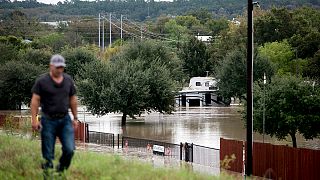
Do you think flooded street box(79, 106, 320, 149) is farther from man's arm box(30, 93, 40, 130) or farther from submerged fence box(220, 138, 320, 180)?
man's arm box(30, 93, 40, 130)

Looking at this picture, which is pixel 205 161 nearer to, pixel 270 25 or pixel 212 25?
pixel 270 25

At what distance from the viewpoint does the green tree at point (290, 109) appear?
3416 centimetres

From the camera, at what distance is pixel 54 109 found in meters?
8.63

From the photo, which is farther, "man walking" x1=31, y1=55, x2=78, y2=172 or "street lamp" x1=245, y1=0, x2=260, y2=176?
"street lamp" x1=245, y1=0, x2=260, y2=176

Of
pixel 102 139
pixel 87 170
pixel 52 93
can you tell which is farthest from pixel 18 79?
pixel 52 93

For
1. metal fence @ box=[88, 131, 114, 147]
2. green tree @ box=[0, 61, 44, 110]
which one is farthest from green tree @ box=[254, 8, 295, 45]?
metal fence @ box=[88, 131, 114, 147]

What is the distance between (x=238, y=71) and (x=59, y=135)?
2453 inches

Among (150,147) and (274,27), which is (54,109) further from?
(274,27)

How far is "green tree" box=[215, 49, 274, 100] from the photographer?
70.0 m

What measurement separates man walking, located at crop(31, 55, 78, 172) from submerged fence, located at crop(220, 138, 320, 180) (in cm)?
1415

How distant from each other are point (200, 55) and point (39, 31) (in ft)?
221

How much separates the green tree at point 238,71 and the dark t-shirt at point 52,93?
2426 inches

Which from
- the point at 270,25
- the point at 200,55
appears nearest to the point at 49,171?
the point at 270,25

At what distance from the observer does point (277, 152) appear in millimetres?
24953
